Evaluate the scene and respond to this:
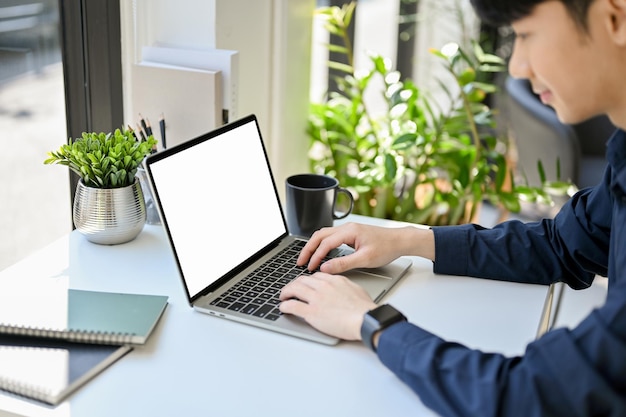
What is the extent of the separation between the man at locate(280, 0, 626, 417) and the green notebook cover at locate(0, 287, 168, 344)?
0.60 feet

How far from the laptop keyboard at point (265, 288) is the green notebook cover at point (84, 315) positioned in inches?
3.8

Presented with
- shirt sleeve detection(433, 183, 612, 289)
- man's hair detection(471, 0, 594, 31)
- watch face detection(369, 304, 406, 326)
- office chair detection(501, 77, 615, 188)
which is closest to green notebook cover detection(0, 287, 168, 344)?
watch face detection(369, 304, 406, 326)

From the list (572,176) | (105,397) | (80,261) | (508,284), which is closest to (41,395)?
(105,397)

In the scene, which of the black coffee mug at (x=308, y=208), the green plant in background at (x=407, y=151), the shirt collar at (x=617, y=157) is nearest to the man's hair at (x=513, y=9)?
the shirt collar at (x=617, y=157)

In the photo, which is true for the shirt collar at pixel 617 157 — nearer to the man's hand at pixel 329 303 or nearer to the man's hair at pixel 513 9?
the man's hair at pixel 513 9

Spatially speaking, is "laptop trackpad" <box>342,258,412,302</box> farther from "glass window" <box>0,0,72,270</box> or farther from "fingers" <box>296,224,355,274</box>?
"glass window" <box>0,0,72,270</box>

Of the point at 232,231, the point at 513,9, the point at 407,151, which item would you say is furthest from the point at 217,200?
the point at 407,151

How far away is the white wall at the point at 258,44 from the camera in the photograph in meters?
1.56

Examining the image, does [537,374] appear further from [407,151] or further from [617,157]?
[407,151]

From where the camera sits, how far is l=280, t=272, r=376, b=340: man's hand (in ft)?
3.10

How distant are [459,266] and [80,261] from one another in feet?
1.94

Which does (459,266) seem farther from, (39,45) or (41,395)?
(39,45)

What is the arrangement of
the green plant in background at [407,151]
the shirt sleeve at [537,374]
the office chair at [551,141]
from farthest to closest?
the office chair at [551,141] → the green plant in background at [407,151] → the shirt sleeve at [537,374]

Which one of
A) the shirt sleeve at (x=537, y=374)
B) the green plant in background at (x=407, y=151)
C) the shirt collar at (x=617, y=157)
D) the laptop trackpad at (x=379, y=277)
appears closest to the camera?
the shirt sleeve at (x=537, y=374)
